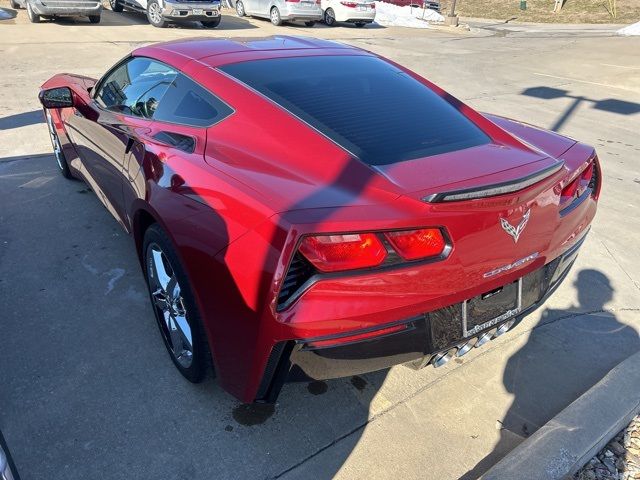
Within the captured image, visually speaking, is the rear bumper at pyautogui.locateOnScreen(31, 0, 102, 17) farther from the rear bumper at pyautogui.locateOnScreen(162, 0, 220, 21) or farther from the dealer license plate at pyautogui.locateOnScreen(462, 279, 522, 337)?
the dealer license plate at pyautogui.locateOnScreen(462, 279, 522, 337)

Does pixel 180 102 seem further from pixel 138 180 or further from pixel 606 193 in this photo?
pixel 606 193

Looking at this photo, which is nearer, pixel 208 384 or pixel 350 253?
pixel 350 253

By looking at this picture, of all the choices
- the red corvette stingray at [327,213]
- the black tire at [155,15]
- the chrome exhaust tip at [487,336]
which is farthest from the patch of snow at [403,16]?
the chrome exhaust tip at [487,336]

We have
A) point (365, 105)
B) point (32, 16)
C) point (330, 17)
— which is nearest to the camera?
point (365, 105)

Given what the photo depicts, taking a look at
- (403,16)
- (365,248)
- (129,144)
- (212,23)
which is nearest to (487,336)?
(365,248)

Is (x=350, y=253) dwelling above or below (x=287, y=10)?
above

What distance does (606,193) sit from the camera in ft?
17.6

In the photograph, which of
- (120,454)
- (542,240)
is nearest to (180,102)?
(120,454)

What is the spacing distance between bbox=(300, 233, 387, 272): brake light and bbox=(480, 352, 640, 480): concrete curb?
3.33 ft

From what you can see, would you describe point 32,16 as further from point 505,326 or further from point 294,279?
point 505,326

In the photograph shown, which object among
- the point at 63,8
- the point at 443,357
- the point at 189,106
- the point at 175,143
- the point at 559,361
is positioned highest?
the point at 189,106

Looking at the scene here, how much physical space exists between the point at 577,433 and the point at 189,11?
15222mm

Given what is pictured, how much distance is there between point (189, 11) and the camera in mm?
14930

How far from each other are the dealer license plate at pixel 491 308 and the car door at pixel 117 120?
6.20 ft
